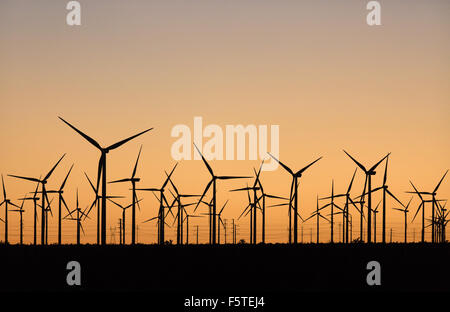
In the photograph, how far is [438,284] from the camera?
7706 cm

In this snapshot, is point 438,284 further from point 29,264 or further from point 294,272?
point 29,264

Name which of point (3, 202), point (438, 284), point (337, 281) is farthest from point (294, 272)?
point (3, 202)

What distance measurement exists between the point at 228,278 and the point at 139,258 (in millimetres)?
31998

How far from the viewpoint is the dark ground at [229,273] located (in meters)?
73.7

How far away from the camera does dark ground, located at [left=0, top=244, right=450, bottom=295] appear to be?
7369 centimetres

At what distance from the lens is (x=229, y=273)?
8656cm

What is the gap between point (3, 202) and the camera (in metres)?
152
